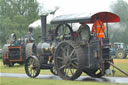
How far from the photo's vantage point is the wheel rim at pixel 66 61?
12.2m

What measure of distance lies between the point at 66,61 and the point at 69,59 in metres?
0.18

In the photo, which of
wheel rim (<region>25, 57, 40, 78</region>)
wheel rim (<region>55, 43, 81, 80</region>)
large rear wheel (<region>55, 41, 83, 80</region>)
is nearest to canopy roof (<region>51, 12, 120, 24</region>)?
large rear wheel (<region>55, 41, 83, 80</region>)

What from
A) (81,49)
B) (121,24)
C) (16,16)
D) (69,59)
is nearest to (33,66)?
(69,59)

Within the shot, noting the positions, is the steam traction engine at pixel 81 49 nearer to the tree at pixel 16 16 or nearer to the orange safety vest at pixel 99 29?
the orange safety vest at pixel 99 29

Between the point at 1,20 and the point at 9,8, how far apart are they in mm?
2912

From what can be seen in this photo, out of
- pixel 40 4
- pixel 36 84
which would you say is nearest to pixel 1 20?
pixel 40 4

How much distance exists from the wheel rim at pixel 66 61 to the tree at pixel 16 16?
33.4 metres

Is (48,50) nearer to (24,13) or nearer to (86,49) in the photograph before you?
(86,49)

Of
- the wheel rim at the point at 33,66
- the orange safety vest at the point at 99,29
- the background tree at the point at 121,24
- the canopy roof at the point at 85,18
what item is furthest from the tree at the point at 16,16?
the orange safety vest at the point at 99,29

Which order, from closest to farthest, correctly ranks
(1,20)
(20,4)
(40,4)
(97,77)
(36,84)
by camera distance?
1. (36,84)
2. (97,77)
3. (1,20)
4. (20,4)
5. (40,4)

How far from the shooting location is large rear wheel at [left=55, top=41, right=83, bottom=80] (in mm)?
11906

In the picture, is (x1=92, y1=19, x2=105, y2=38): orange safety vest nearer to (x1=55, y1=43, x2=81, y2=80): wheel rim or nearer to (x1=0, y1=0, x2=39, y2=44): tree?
(x1=55, y1=43, x2=81, y2=80): wheel rim

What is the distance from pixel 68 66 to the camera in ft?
41.2

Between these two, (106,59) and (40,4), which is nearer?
(106,59)
